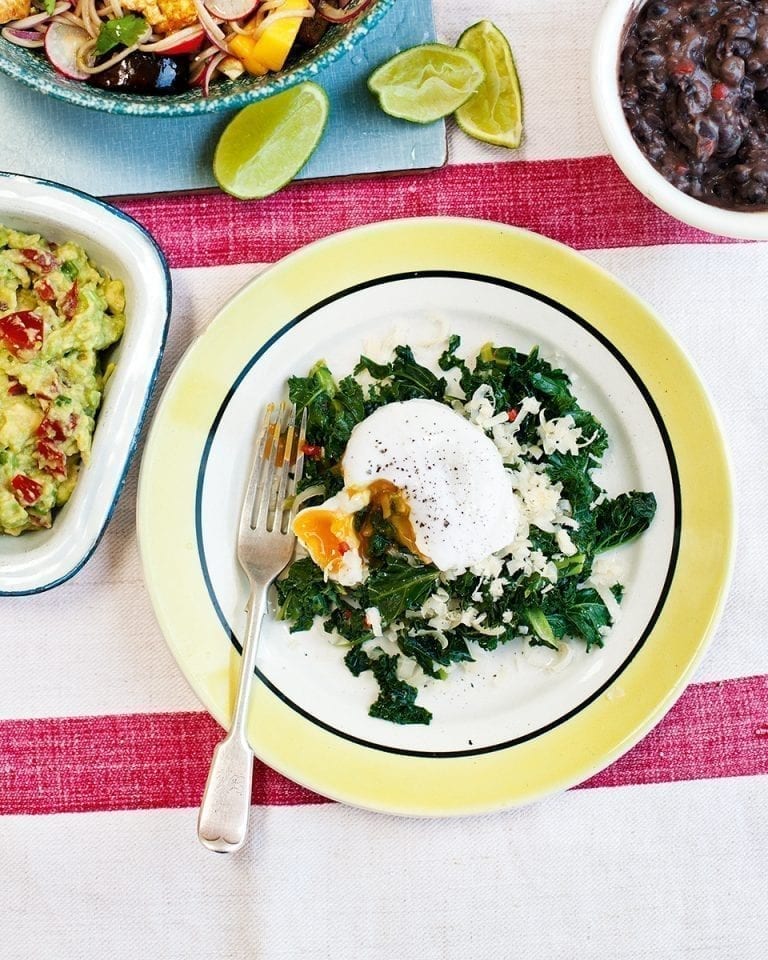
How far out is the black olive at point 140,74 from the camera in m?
2.16

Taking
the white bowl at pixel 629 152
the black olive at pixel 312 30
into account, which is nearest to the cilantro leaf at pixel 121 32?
the black olive at pixel 312 30

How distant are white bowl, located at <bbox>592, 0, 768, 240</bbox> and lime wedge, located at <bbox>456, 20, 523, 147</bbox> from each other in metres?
0.37

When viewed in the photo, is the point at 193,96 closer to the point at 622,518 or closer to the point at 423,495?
the point at 423,495

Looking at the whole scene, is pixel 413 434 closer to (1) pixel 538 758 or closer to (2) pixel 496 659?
(2) pixel 496 659

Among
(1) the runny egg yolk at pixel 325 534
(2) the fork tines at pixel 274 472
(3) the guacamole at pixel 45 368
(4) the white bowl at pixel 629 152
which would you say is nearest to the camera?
(4) the white bowl at pixel 629 152

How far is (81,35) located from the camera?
86.9 inches

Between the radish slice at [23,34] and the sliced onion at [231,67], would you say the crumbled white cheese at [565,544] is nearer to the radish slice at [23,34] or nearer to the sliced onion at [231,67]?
the sliced onion at [231,67]

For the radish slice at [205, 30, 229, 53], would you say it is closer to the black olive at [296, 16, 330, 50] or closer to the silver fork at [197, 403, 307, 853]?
the black olive at [296, 16, 330, 50]

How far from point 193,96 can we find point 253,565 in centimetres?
114

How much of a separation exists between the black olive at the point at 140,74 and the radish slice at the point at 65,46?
0.18 ft

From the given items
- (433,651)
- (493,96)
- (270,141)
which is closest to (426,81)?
(493,96)

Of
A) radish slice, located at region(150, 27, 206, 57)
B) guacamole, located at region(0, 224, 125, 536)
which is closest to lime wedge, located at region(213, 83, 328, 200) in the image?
radish slice, located at region(150, 27, 206, 57)

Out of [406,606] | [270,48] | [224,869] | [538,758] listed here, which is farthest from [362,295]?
[224,869]

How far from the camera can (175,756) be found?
242cm
